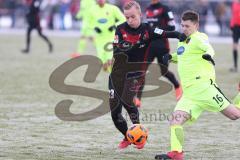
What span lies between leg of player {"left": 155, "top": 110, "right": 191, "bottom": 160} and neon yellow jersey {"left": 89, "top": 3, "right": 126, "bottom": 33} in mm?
9079

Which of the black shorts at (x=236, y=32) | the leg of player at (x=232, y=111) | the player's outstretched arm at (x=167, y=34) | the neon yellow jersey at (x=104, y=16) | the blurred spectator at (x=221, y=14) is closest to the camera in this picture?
Answer: the leg of player at (x=232, y=111)

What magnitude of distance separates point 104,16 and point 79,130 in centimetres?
744

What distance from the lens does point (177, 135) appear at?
887 centimetres

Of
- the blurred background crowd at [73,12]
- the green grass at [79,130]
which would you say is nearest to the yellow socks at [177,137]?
the green grass at [79,130]

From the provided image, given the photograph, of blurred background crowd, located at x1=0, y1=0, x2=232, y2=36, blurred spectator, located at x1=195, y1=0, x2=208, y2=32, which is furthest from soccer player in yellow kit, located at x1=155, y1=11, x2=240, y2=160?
blurred spectator, located at x1=195, y1=0, x2=208, y2=32

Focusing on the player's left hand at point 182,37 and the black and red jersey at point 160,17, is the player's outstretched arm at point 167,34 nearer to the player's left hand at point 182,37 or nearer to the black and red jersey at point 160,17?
the player's left hand at point 182,37

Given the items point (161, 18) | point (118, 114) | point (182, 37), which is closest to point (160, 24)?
point (161, 18)

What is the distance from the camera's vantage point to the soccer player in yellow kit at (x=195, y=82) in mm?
9000

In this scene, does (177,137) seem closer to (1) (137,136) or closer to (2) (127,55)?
(1) (137,136)

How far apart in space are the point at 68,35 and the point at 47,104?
957 inches

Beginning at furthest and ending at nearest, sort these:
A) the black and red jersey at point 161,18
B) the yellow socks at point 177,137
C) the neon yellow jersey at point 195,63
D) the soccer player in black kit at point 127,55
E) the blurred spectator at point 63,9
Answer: the blurred spectator at point 63,9
the black and red jersey at point 161,18
the soccer player in black kit at point 127,55
the neon yellow jersey at point 195,63
the yellow socks at point 177,137

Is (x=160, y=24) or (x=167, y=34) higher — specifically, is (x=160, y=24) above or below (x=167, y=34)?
below

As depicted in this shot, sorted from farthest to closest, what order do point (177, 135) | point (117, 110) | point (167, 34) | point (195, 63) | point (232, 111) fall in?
point (117, 110), point (167, 34), point (232, 111), point (195, 63), point (177, 135)

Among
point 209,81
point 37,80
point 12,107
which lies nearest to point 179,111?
point 209,81
